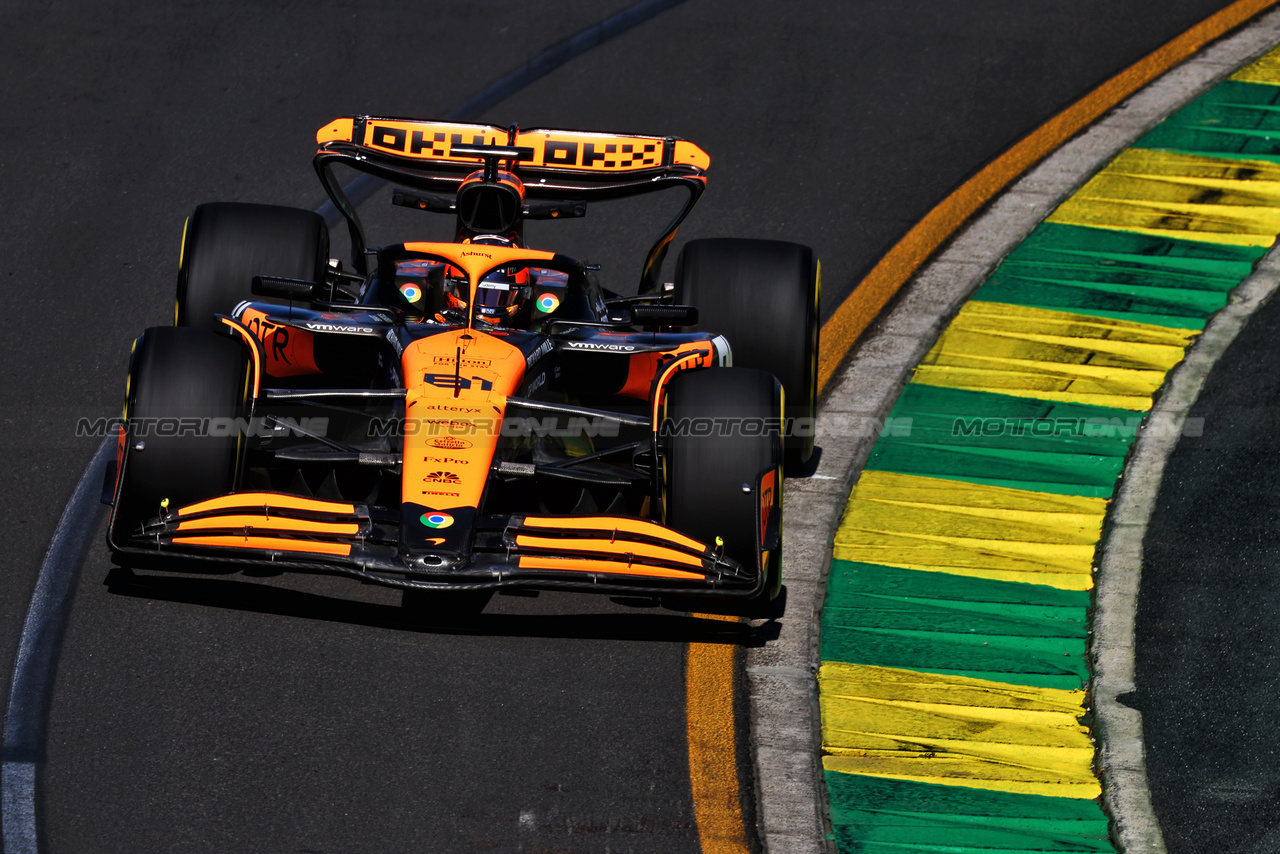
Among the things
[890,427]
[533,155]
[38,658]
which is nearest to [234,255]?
[533,155]

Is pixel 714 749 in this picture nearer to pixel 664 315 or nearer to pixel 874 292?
pixel 664 315

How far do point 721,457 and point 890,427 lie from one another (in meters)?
2.29

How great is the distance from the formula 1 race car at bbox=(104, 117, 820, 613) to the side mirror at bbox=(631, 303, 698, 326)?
0.5 inches

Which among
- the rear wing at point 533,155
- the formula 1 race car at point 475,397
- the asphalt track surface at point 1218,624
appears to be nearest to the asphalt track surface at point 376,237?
the formula 1 race car at point 475,397

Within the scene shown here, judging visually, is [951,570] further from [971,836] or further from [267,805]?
[267,805]

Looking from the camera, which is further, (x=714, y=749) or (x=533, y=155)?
(x=533, y=155)

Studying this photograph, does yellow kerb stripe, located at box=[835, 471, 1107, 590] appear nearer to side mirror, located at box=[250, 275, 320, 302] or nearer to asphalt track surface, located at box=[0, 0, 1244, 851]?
asphalt track surface, located at box=[0, 0, 1244, 851]

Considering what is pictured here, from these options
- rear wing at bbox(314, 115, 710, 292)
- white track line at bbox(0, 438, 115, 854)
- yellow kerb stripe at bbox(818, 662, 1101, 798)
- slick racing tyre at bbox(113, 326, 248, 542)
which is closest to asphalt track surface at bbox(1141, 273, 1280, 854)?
yellow kerb stripe at bbox(818, 662, 1101, 798)

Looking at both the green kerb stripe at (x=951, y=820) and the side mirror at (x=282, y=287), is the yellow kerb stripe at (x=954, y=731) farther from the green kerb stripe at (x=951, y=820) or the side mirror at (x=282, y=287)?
the side mirror at (x=282, y=287)

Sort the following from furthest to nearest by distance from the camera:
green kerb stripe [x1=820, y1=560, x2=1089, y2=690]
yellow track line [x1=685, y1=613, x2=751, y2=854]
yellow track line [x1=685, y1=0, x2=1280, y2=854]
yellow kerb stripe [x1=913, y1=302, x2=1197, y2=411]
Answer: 1. yellow kerb stripe [x1=913, y1=302, x2=1197, y2=411]
2. green kerb stripe [x1=820, y1=560, x2=1089, y2=690]
3. yellow track line [x1=685, y1=0, x2=1280, y2=854]
4. yellow track line [x1=685, y1=613, x2=751, y2=854]

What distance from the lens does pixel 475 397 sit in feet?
20.4

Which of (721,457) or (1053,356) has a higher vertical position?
(721,457)

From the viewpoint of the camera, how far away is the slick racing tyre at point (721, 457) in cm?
587

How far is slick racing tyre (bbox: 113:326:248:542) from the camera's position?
5.80 m
